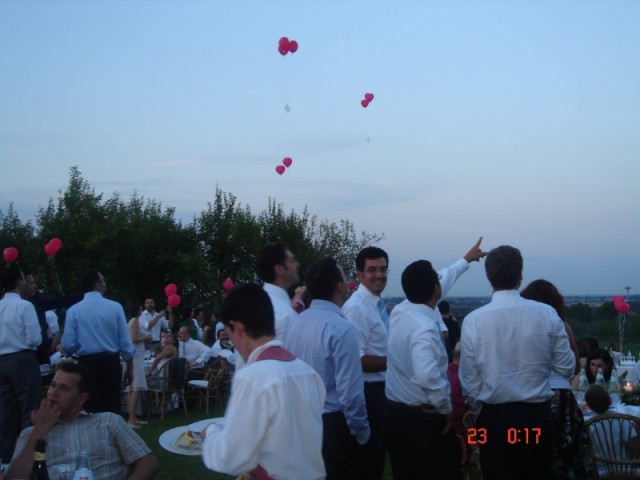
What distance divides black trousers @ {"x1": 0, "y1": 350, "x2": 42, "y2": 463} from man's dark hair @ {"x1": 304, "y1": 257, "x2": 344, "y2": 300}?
3881mm

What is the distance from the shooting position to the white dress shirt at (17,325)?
21.5 ft

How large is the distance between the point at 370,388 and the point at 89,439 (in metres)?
1.90

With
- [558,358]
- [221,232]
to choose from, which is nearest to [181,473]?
[558,358]

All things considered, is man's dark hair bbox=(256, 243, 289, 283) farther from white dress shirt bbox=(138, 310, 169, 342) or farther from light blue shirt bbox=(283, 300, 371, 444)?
white dress shirt bbox=(138, 310, 169, 342)

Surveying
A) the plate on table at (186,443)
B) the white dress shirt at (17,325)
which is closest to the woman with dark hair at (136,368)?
the white dress shirt at (17,325)

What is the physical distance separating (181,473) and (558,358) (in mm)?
4803

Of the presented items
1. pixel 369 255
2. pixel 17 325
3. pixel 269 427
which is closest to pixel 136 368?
pixel 17 325

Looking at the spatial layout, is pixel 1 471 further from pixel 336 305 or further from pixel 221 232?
pixel 221 232

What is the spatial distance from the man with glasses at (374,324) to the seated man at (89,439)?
1.45m

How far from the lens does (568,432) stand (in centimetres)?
437

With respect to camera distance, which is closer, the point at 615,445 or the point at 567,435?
the point at 567,435

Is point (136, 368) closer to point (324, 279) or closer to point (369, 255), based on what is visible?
point (369, 255)

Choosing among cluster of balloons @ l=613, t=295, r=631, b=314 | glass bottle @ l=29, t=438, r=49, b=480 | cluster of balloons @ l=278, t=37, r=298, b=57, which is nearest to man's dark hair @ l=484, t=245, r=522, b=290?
glass bottle @ l=29, t=438, r=49, b=480

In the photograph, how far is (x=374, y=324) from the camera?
4.60 meters
